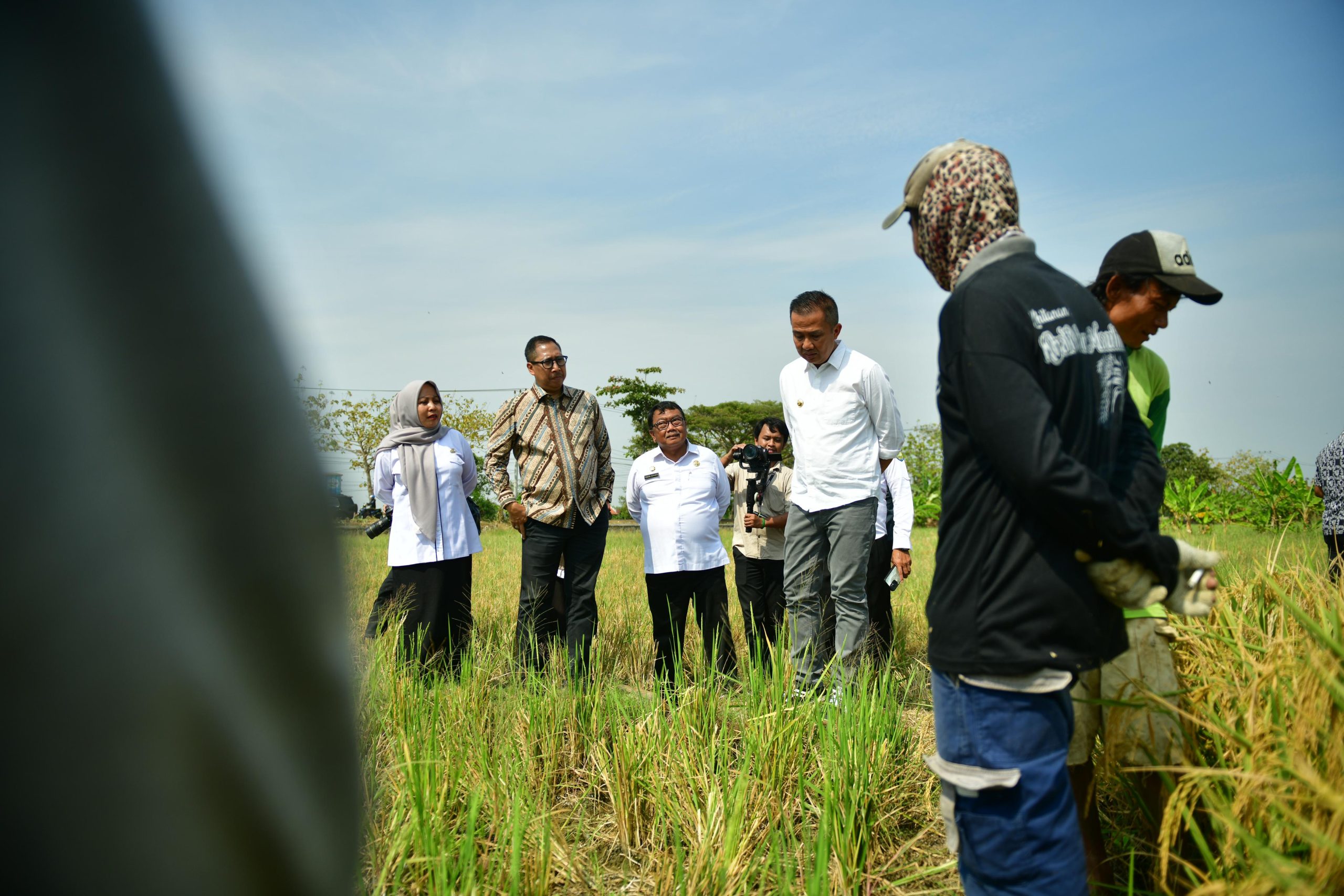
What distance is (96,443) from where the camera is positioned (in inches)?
20.5

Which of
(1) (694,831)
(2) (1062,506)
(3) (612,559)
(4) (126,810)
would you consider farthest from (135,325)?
(3) (612,559)

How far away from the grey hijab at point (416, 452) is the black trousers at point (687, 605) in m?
1.40

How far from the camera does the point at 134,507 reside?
537 millimetres

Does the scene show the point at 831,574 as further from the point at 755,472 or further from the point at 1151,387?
the point at 1151,387

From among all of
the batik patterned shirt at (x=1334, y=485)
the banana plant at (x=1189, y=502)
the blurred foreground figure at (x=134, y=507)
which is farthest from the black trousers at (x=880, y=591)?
the banana plant at (x=1189, y=502)

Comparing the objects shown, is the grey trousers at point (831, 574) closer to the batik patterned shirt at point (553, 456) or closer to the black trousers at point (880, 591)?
the black trousers at point (880, 591)

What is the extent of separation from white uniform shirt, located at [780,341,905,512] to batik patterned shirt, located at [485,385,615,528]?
139 centimetres

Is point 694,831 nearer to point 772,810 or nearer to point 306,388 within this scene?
point 772,810

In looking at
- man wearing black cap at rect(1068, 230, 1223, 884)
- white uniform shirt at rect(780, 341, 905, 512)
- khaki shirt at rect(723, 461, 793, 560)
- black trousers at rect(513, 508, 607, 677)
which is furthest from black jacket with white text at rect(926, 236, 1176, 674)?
khaki shirt at rect(723, 461, 793, 560)

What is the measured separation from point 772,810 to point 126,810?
269 centimetres

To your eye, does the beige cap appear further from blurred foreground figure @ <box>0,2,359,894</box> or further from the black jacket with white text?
blurred foreground figure @ <box>0,2,359,894</box>

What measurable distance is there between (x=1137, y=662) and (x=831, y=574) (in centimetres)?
210

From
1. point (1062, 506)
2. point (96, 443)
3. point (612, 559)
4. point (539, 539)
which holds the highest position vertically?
point (96, 443)

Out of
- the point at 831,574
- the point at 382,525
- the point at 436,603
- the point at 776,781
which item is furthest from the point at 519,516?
the point at 776,781
